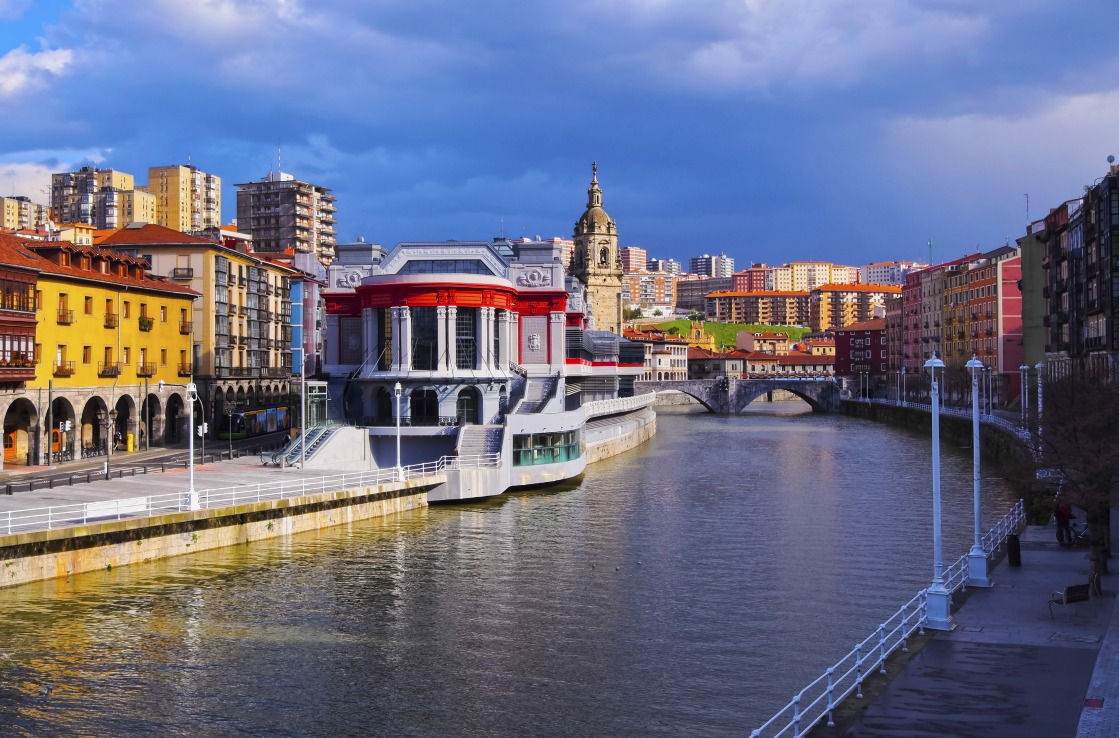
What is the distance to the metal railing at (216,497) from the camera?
125ft

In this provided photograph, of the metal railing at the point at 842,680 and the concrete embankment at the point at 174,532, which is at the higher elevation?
the concrete embankment at the point at 174,532

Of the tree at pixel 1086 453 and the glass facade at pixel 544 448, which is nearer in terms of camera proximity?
the tree at pixel 1086 453

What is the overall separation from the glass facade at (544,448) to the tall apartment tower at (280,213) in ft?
429

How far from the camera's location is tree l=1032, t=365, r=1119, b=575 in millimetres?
31438

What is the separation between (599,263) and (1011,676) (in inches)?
6659

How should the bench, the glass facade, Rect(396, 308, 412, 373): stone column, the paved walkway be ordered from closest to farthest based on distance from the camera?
the paved walkway → the bench → the glass facade → Rect(396, 308, 412, 373): stone column

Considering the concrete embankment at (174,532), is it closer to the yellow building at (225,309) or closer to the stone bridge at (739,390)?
the yellow building at (225,309)

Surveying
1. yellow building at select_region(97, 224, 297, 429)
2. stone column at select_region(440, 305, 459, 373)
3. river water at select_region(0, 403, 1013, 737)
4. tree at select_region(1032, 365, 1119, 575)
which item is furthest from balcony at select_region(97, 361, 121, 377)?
tree at select_region(1032, 365, 1119, 575)

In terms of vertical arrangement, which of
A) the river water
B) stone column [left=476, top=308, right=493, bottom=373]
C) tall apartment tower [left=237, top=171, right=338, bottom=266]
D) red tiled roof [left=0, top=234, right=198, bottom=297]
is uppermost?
tall apartment tower [left=237, top=171, right=338, bottom=266]

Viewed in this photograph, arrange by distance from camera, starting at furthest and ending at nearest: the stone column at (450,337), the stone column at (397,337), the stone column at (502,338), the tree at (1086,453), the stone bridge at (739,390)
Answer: the stone bridge at (739,390) → the stone column at (502,338) → the stone column at (397,337) → the stone column at (450,337) → the tree at (1086,453)

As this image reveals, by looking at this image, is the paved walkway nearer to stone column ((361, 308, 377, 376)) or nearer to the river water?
the river water

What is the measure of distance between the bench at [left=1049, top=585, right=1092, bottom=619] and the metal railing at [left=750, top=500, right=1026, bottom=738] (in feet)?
8.59

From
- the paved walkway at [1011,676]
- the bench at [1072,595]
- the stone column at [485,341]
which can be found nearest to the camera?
the paved walkway at [1011,676]

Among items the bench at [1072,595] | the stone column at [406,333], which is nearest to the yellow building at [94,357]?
the stone column at [406,333]
